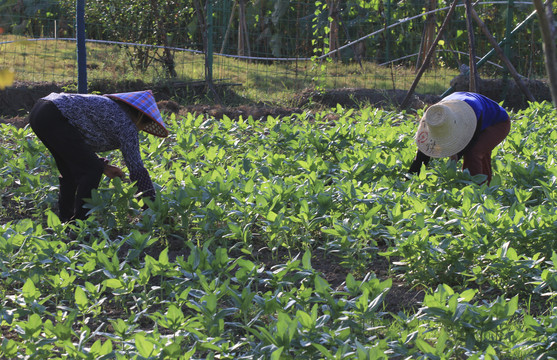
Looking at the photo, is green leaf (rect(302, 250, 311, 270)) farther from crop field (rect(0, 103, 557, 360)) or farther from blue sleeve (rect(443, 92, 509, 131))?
blue sleeve (rect(443, 92, 509, 131))

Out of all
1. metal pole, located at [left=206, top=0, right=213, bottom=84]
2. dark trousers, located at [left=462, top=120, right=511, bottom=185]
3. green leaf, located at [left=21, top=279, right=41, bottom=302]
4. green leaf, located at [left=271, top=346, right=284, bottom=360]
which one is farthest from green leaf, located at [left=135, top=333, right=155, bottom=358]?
metal pole, located at [left=206, top=0, right=213, bottom=84]

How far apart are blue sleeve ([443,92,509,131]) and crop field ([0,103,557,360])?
309 mm

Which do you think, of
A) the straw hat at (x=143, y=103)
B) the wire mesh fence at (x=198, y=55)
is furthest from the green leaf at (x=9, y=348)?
the wire mesh fence at (x=198, y=55)

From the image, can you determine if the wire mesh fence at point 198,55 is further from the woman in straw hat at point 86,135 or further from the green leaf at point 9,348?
the green leaf at point 9,348

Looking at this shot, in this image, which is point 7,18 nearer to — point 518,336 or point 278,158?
point 518,336

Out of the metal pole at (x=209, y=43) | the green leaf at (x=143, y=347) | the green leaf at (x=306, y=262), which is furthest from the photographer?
the metal pole at (x=209, y=43)

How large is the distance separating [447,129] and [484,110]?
1.66 feet

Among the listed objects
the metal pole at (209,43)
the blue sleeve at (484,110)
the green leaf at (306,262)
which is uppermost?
the metal pole at (209,43)

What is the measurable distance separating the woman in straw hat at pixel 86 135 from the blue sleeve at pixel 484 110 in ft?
7.11

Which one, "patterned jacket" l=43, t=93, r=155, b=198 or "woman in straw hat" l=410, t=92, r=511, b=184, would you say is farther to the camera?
"woman in straw hat" l=410, t=92, r=511, b=184

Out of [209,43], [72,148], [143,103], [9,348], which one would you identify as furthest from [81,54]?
[9,348]

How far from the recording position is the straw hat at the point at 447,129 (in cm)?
472

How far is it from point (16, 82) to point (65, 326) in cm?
724

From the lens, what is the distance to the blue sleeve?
501cm
